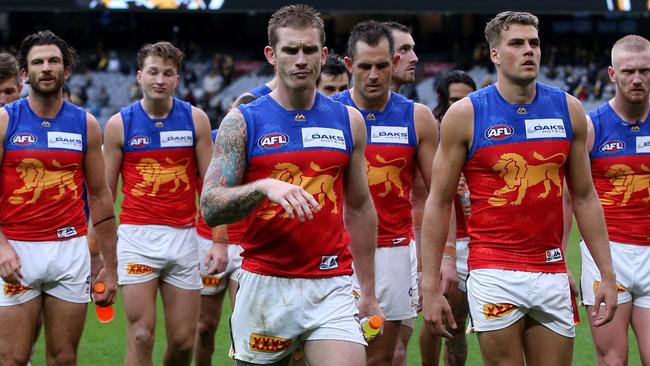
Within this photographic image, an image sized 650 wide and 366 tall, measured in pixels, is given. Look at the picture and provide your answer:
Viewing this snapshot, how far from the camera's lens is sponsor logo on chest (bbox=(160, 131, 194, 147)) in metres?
8.30

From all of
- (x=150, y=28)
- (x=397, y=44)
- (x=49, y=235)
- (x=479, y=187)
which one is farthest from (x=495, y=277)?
(x=150, y=28)

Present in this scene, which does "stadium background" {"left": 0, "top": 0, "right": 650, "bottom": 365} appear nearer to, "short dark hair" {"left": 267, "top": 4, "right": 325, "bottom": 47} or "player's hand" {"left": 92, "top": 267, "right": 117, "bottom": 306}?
"player's hand" {"left": 92, "top": 267, "right": 117, "bottom": 306}

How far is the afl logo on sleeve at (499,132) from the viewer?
5797mm

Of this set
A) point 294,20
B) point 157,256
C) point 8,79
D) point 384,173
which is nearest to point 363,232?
point 294,20

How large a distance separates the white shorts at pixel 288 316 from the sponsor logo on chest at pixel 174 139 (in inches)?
115

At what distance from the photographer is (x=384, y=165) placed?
7316 mm

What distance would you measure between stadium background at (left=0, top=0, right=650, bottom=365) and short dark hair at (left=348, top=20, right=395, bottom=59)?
85.9 feet

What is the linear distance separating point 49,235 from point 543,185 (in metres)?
3.23

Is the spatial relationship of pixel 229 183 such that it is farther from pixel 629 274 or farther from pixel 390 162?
pixel 629 274

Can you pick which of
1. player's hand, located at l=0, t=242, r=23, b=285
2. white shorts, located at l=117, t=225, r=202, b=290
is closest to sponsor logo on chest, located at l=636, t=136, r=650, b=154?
white shorts, located at l=117, t=225, r=202, b=290

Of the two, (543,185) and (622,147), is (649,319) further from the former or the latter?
(543,185)

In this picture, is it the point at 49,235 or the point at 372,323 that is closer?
the point at 372,323

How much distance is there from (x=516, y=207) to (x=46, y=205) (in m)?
3.08

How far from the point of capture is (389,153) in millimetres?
7316
